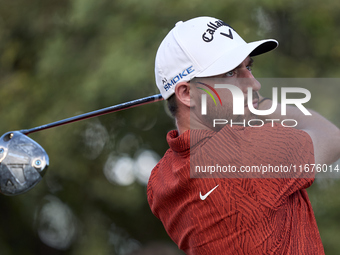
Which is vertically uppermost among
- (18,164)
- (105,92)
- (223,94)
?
(223,94)

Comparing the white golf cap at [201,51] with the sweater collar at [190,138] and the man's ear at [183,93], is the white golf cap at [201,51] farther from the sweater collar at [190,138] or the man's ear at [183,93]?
the sweater collar at [190,138]

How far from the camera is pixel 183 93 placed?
54.6 inches

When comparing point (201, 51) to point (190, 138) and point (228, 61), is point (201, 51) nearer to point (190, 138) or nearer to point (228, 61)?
point (228, 61)

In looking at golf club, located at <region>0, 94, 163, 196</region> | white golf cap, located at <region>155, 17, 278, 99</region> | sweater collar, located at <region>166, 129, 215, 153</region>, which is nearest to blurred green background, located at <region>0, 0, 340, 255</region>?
golf club, located at <region>0, 94, 163, 196</region>

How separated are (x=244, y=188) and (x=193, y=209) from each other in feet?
0.57

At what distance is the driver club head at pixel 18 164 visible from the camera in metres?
A: 1.89

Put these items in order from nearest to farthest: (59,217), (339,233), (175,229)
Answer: (175,229), (339,233), (59,217)

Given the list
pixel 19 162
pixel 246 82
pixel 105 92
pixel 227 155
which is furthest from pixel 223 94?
pixel 105 92

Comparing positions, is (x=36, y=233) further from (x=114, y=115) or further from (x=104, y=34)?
(x=104, y=34)

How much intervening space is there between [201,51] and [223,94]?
0.48 ft

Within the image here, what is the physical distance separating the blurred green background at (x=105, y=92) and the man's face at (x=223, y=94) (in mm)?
1985

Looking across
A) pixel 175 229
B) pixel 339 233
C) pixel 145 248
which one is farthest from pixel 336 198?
pixel 175 229

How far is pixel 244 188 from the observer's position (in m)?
1.21
